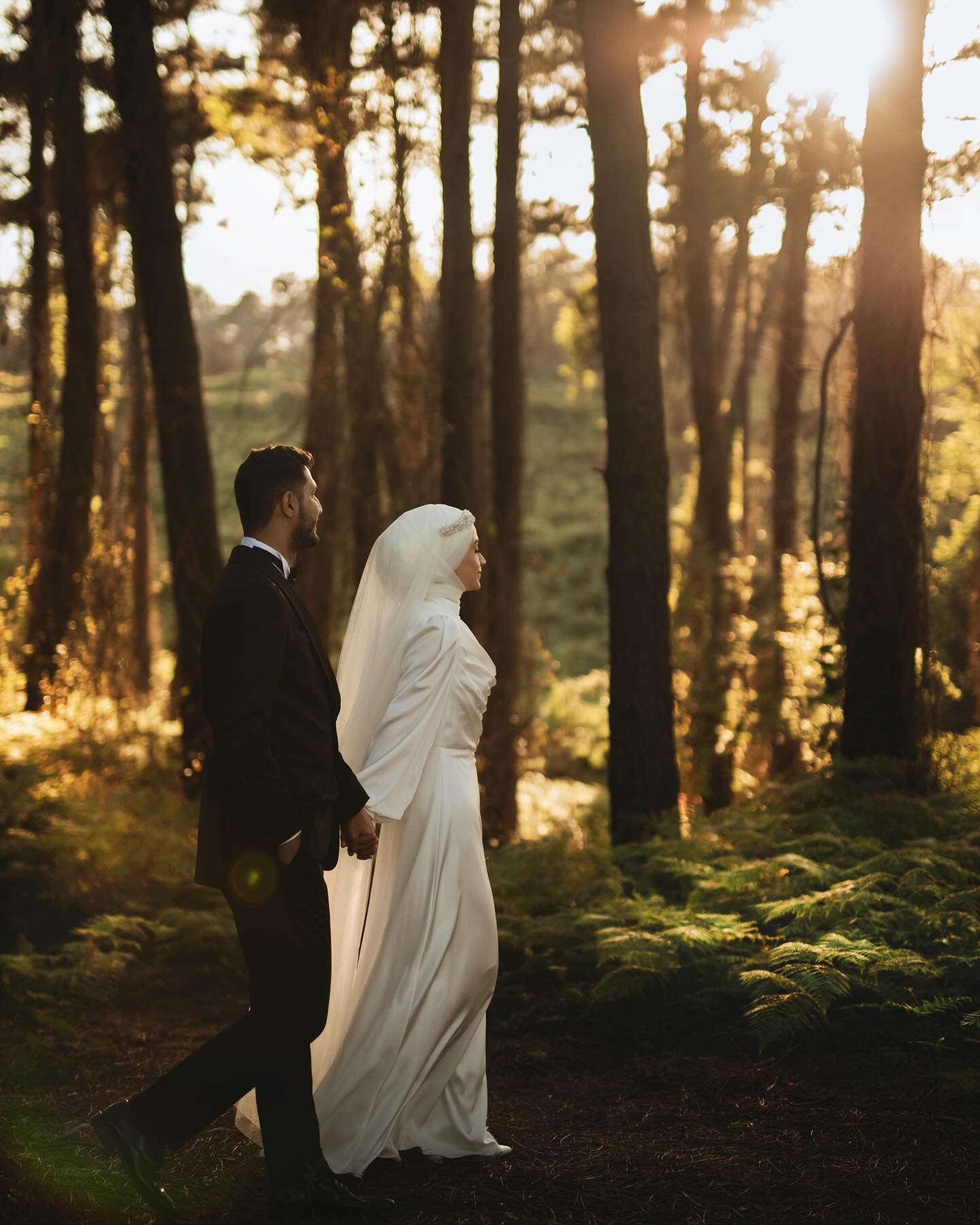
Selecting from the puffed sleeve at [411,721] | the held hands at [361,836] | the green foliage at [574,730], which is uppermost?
the puffed sleeve at [411,721]

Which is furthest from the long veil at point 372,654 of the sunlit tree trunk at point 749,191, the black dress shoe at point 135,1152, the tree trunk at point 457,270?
the sunlit tree trunk at point 749,191

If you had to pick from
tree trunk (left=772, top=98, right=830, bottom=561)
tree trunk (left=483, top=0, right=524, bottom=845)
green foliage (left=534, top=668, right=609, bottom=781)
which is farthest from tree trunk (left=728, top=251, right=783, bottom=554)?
tree trunk (left=483, top=0, right=524, bottom=845)

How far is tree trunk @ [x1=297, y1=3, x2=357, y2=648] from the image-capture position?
1202 cm

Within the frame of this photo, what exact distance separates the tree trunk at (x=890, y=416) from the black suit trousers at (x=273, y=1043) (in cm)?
631

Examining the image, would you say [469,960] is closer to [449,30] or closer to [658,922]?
[658,922]

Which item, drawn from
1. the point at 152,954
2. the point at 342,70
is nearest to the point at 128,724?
the point at 152,954

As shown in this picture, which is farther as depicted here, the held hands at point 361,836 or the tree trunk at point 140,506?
the tree trunk at point 140,506

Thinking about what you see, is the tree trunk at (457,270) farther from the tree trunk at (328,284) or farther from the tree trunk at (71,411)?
the tree trunk at (71,411)

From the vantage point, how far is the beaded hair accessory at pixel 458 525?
16.5 ft

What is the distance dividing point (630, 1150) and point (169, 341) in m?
8.92

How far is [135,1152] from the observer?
4059mm

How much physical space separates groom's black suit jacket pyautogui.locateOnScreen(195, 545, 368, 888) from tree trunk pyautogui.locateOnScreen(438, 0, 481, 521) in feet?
24.9

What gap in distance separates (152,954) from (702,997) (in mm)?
3712

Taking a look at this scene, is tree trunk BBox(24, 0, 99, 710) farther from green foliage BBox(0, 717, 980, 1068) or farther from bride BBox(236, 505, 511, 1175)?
bride BBox(236, 505, 511, 1175)
